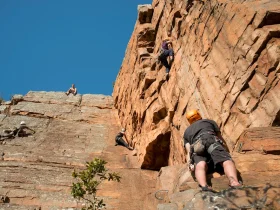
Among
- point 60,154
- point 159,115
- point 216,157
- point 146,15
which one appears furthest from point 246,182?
point 146,15

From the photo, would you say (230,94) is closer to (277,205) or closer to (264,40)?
(264,40)

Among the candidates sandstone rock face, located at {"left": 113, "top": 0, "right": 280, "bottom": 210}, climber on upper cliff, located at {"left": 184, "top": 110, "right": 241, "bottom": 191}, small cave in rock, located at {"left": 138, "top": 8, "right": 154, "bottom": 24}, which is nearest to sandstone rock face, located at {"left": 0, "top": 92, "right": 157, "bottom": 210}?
sandstone rock face, located at {"left": 113, "top": 0, "right": 280, "bottom": 210}

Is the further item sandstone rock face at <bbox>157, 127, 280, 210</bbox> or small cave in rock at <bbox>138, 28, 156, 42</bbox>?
small cave in rock at <bbox>138, 28, 156, 42</bbox>

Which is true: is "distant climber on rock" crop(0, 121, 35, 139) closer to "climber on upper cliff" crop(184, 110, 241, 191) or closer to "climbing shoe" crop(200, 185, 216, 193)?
"climber on upper cliff" crop(184, 110, 241, 191)

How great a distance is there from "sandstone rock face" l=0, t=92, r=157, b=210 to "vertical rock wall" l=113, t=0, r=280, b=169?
1513mm

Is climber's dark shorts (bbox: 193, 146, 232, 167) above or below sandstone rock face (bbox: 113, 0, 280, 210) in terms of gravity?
below

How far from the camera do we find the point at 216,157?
5.86 meters

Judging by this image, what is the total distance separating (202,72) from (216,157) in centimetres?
633

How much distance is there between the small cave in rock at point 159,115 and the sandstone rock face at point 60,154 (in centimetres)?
225

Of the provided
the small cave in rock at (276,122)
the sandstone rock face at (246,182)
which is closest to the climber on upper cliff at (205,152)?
the sandstone rock face at (246,182)

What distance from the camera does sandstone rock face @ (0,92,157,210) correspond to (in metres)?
11.8

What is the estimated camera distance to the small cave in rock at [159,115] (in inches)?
590

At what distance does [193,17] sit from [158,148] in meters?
5.41

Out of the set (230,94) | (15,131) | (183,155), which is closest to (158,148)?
(183,155)
